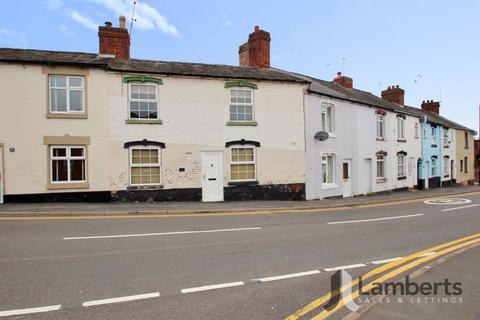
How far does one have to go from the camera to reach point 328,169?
18750 mm

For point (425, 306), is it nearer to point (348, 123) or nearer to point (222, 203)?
point (222, 203)

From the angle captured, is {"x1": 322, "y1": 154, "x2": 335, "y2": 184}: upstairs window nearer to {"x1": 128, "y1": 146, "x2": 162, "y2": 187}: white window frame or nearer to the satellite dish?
the satellite dish

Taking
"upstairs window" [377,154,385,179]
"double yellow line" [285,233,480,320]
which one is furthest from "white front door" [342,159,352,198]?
"double yellow line" [285,233,480,320]

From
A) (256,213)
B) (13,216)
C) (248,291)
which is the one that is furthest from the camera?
(256,213)

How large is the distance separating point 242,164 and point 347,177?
7627 mm

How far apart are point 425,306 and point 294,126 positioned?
43.8 feet

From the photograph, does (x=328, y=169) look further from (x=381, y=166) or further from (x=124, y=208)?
(x=124, y=208)

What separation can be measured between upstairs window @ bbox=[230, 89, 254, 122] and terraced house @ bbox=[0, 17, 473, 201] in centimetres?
5

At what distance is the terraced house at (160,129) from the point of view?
13.4m

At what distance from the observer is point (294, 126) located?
16922 millimetres

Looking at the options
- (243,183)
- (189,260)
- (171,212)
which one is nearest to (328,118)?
(243,183)

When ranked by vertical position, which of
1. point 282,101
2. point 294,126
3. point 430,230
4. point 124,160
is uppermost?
point 282,101

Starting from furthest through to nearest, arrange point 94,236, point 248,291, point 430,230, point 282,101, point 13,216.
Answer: point 282,101, point 13,216, point 430,230, point 94,236, point 248,291

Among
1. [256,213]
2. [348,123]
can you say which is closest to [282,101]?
[348,123]
